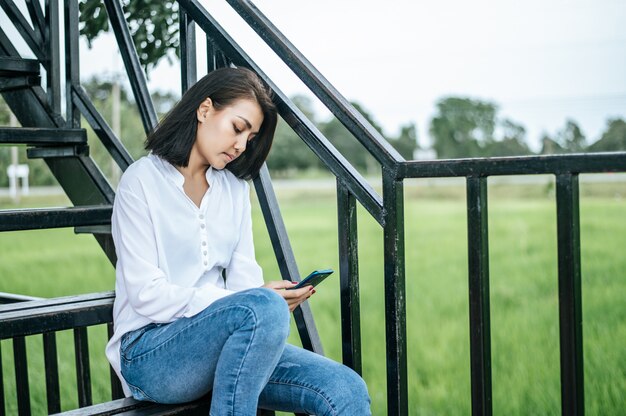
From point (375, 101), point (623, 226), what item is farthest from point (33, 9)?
point (375, 101)

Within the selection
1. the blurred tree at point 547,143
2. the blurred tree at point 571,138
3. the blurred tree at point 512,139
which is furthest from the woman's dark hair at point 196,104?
the blurred tree at point 512,139

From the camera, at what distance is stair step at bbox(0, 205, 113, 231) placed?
1.82 meters

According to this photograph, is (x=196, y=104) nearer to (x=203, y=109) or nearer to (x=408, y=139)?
(x=203, y=109)

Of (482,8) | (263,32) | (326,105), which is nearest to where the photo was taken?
(326,105)

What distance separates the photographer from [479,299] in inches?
56.8

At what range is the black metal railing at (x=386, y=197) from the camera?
1287 mm

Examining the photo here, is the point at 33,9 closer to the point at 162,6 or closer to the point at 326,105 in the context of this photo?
the point at 162,6

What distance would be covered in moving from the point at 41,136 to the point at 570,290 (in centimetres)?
159

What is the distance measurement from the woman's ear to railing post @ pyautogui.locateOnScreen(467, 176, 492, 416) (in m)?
0.65

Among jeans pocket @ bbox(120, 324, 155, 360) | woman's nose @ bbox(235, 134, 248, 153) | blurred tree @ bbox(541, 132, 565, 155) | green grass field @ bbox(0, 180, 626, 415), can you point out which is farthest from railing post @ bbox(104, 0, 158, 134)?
blurred tree @ bbox(541, 132, 565, 155)

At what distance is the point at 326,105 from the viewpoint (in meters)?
1.68

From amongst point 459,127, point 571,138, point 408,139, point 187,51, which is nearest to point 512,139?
point 459,127

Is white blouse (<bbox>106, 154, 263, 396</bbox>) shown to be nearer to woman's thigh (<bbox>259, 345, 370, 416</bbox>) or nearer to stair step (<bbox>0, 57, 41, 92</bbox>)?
woman's thigh (<bbox>259, 345, 370, 416</bbox>)

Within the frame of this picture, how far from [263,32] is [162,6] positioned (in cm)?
126
